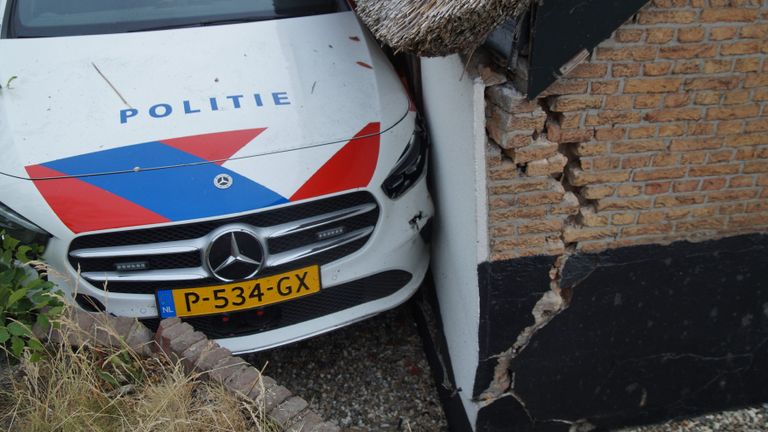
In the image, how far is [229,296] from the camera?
263 cm

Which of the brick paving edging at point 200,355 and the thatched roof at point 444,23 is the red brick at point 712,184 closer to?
the thatched roof at point 444,23

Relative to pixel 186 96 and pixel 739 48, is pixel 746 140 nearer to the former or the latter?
pixel 739 48

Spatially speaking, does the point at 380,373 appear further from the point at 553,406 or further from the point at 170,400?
the point at 170,400

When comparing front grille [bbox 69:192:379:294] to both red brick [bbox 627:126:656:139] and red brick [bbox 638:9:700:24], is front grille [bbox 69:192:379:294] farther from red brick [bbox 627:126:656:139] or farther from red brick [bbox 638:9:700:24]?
red brick [bbox 638:9:700:24]

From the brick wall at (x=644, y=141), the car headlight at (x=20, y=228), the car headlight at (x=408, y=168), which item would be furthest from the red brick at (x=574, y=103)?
the car headlight at (x=20, y=228)

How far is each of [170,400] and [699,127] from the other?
2.05 m

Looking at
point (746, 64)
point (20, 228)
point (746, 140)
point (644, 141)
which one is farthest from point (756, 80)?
point (20, 228)

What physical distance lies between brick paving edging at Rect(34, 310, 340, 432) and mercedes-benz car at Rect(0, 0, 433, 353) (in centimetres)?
11

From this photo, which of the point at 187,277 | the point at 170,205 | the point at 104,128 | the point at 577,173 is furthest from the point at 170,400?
the point at 577,173

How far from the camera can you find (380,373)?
3.28 meters

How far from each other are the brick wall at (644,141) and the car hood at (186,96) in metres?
0.84

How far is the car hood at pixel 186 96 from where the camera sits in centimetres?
267

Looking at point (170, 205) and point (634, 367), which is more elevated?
point (170, 205)

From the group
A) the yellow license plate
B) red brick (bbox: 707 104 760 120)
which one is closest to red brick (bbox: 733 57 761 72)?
red brick (bbox: 707 104 760 120)
